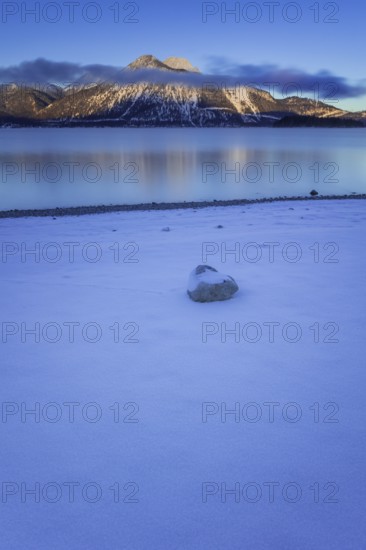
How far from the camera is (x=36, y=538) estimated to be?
7.85 ft

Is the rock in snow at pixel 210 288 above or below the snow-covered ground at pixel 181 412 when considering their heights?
above

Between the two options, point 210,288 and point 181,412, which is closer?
point 181,412

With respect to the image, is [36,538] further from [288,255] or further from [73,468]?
[288,255]

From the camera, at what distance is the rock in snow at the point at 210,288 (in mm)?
5664

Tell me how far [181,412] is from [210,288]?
97.2 inches

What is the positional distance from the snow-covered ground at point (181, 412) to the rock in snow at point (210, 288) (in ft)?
0.51

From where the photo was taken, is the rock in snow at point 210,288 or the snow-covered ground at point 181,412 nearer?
the snow-covered ground at point 181,412

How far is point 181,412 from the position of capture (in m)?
3.43

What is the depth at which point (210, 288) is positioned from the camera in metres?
5.68

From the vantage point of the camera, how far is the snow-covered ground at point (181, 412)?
8.22 feet

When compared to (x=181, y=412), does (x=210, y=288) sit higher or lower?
higher

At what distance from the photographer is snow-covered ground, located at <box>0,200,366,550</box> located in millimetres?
2506

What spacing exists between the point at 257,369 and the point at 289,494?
1.48 metres

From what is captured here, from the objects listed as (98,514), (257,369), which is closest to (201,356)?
(257,369)
